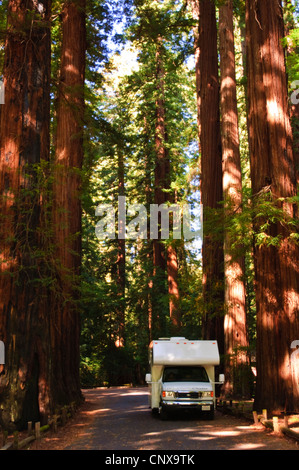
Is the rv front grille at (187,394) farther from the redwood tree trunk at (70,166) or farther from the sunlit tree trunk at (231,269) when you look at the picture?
the redwood tree trunk at (70,166)

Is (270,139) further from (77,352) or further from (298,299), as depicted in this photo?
(77,352)

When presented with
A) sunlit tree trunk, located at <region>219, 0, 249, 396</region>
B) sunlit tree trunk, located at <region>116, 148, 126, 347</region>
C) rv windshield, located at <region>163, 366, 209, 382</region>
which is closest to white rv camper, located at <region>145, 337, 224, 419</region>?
rv windshield, located at <region>163, 366, 209, 382</region>

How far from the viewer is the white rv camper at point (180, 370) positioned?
1538cm

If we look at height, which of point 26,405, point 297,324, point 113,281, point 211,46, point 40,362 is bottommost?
point 26,405

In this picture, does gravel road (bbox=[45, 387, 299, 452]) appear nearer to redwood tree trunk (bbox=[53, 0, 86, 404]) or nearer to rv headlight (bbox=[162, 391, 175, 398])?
rv headlight (bbox=[162, 391, 175, 398])

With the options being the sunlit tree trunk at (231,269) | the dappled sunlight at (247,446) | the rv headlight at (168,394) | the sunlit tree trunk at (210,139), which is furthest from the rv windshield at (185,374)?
the dappled sunlight at (247,446)

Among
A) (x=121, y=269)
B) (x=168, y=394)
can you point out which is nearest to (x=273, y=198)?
(x=168, y=394)

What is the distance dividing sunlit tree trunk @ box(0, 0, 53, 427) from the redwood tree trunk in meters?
3.42

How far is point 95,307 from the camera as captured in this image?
3609 centimetres

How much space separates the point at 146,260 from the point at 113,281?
2.99m

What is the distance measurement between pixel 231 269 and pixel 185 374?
4.04 m

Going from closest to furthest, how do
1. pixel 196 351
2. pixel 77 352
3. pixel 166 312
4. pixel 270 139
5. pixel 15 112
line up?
pixel 15 112 → pixel 270 139 → pixel 196 351 → pixel 77 352 → pixel 166 312

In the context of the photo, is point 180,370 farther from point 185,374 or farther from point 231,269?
point 231,269

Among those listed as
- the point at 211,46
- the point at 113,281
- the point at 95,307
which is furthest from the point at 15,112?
the point at 113,281
